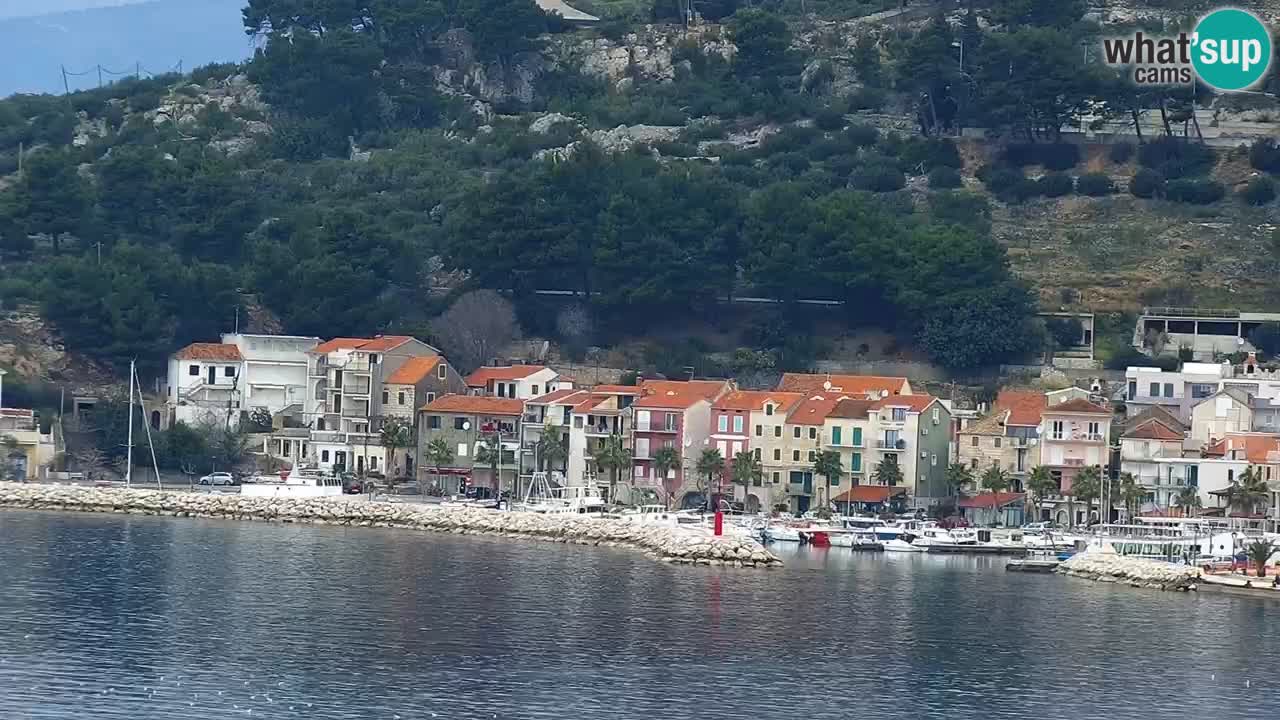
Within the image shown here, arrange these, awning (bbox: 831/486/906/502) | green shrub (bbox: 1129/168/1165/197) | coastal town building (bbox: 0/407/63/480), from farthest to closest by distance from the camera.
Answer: green shrub (bbox: 1129/168/1165/197) → coastal town building (bbox: 0/407/63/480) → awning (bbox: 831/486/906/502)

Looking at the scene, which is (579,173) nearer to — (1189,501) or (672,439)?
(672,439)

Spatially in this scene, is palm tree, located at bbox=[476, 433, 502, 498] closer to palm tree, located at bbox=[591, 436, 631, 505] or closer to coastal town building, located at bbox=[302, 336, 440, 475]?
palm tree, located at bbox=[591, 436, 631, 505]

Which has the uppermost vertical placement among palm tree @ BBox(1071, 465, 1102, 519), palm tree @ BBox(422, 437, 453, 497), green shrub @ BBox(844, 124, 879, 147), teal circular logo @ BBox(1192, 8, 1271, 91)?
teal circular logo @ BBox(1192, 8, 1271, 91)

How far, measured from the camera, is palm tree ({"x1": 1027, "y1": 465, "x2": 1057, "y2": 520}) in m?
76.3

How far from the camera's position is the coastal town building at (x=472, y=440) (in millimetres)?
81875

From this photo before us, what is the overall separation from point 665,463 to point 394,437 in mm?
9301

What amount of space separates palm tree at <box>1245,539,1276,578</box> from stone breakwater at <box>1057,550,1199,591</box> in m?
1.56

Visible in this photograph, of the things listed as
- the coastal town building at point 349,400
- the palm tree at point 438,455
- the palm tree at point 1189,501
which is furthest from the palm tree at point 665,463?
the palm tree at point 1189,501

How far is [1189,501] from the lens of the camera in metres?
74.4

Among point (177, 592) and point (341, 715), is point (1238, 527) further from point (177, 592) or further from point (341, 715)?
point (341, 715)

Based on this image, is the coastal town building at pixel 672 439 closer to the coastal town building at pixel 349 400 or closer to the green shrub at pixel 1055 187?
the coastal town building at pixel 349 400

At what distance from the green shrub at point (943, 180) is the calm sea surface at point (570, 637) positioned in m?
36.5

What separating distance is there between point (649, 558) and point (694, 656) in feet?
A: 61.7

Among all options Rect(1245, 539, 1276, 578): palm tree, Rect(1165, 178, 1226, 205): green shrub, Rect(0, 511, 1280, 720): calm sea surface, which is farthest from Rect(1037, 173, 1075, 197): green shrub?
Rect(0, 511, 1280, 720): calm sea surface
